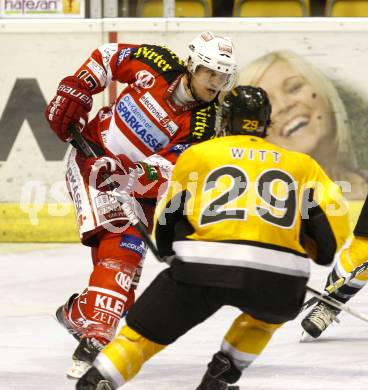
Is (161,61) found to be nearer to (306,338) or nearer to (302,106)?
(306,338)

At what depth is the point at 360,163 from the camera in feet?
22.7

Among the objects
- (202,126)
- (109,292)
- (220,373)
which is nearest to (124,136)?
(202,126)

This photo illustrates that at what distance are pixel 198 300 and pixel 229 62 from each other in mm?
1228

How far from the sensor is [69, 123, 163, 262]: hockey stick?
12.5 ft

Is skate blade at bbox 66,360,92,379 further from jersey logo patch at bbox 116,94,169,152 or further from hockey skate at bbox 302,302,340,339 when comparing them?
hockey skate at bbox 302,302,340,339

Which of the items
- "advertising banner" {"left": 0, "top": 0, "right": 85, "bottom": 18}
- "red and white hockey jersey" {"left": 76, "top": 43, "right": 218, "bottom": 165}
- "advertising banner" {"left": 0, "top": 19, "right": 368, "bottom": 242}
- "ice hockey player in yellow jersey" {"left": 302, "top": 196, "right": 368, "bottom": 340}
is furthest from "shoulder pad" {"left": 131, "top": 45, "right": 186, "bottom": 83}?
"advertising banner" {"left": 0, "top": 0, "right": 85, "bottom": 18}

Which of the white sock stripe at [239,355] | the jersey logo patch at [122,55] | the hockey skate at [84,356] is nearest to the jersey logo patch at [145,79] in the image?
the jersey logo patch at [122,55]

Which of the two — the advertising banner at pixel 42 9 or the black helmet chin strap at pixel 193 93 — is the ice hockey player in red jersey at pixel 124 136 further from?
the advertising banner at pixel 42 9

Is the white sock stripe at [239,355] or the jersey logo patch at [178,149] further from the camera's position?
the jersey logo patch at [178,149]

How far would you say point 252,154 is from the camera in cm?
323

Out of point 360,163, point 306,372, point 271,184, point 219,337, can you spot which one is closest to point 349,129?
point 360,163

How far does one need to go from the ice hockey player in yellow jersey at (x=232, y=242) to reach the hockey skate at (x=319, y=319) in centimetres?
136

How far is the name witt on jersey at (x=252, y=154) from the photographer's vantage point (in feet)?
10.6

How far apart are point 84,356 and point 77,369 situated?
51mm
